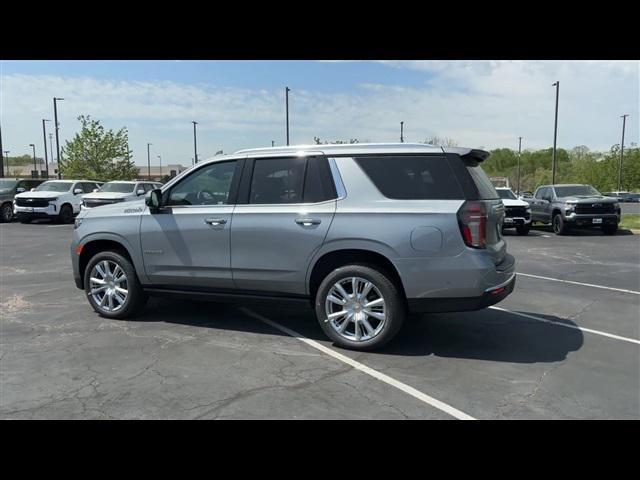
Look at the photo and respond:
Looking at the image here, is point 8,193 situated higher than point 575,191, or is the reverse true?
point 575,191

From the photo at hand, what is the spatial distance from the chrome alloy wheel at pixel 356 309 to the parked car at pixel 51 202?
60.4 feet

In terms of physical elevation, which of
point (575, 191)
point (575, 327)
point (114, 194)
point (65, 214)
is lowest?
point (575, 327)

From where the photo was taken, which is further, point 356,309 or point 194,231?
point 194,231

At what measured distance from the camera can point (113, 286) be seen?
5777 millimetres

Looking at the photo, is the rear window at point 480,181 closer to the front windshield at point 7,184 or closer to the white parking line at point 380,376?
the white parking line at point 380,376

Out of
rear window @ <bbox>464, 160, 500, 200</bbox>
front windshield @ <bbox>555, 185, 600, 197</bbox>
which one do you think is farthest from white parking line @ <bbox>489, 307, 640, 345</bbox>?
front windshield @ <bbox>555, 185, 600, 197</bbox>

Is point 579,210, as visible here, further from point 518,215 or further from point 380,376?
→ point 380,376

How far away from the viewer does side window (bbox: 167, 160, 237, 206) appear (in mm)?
5289

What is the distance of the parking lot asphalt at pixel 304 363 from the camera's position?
351 centimetres

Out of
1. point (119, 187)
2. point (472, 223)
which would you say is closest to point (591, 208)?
point (472, 223)

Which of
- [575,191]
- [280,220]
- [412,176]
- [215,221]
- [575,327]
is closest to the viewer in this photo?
[412,176]

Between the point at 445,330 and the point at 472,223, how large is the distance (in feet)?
5.13
